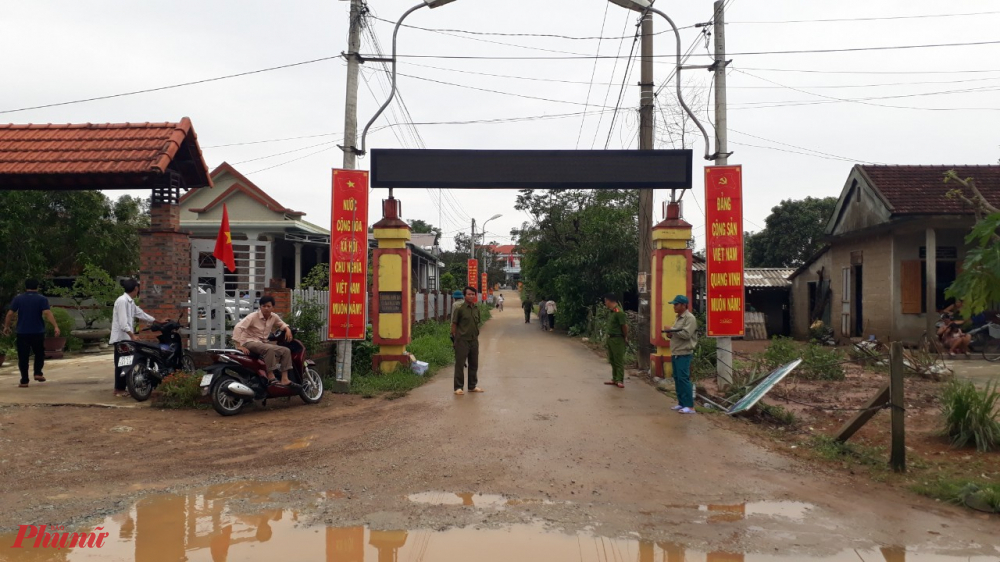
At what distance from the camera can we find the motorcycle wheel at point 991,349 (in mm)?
14847

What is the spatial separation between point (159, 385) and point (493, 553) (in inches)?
263

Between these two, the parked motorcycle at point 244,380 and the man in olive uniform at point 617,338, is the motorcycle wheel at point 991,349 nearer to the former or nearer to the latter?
the man in olive uniform at point 617,338

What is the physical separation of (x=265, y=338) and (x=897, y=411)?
7178 mm

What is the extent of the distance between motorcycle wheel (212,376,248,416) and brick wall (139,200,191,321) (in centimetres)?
210

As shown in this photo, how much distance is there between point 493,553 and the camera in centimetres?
433

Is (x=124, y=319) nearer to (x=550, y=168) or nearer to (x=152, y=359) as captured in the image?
(x=152, y=359)

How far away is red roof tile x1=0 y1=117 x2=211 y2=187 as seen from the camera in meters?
10.1

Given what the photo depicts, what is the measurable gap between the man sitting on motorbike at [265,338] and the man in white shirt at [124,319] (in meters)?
1.67

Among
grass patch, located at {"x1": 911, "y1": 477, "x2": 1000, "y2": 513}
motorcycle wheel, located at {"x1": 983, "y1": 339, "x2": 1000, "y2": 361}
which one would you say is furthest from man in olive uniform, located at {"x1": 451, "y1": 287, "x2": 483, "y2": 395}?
motorcycle wheel, located at {"x1": 983, "y1": 339, "x2": 1000, "y2": 361}

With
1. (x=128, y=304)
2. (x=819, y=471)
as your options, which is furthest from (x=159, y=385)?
(x=819, y=471)

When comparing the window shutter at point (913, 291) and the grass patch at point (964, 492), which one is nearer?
the grass patch at point (964, 492)

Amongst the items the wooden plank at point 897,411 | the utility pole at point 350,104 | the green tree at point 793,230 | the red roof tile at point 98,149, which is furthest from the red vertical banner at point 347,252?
the green tree at point 793,230

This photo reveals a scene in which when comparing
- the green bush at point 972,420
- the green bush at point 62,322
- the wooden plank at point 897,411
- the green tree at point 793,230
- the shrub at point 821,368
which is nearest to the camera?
the wooden plank at point 897,411

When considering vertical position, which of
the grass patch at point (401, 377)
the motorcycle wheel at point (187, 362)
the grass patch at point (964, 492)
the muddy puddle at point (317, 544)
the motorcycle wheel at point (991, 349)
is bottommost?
the muddy puddle at point (317, 544)
